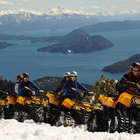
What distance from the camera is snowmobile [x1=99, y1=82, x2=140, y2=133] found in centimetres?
978

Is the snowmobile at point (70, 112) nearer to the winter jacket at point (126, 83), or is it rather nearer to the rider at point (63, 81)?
the rider at point (63, 81)

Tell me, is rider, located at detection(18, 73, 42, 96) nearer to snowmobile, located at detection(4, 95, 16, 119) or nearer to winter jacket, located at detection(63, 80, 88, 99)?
snowmobile, located at detection(4, 95, 16, 119)

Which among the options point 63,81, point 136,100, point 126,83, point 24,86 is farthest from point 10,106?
point 136,100

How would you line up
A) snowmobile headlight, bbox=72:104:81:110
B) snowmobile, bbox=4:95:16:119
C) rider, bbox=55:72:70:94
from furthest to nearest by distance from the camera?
1. snowmobile, bbox=4:95:16:119
2. rider, bbox=55:72:70:94
3. snowmobile headlight, bbox=72:104:81:110

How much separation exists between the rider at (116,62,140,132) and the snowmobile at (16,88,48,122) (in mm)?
5624

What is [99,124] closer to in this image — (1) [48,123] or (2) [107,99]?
(2) [107,99]

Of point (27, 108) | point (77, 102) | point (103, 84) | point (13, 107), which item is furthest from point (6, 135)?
point (103, 84)

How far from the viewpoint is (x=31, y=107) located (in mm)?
16125

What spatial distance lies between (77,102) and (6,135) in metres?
4.21

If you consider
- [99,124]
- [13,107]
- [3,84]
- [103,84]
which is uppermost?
[99,124]

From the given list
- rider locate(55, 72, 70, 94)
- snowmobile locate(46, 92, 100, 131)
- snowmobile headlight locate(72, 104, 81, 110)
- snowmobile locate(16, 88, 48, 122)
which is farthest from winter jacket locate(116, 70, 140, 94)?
snowmobile locate(16, 88, 48, 122)

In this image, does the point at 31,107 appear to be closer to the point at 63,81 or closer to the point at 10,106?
the point at 10,106

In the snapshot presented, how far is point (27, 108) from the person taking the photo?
1636cm

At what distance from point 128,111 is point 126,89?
2.12ft
